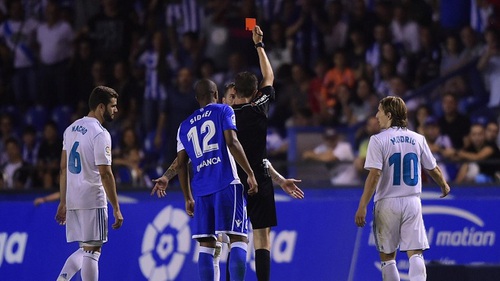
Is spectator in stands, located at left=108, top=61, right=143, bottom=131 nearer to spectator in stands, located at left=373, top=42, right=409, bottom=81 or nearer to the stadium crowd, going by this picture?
the stadium crowd

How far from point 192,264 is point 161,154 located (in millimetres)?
5043

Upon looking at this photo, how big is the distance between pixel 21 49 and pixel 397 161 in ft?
38.0

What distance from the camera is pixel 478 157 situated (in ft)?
51.2

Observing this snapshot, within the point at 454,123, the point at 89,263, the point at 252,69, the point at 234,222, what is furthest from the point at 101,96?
the point at 252,69

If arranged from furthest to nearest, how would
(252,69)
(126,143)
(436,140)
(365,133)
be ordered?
(252,69)
(126,143)
(365,133)
(436,140)

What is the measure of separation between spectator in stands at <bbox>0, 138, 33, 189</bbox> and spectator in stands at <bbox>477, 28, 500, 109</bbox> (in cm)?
656

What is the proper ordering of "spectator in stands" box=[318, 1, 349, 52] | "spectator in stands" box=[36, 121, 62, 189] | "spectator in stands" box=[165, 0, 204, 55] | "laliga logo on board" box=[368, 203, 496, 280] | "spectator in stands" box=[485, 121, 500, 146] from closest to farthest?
1. "laliga logo on board" box=[368, 203, 496, 280]
2. "spectator in stands" box=[485, 121, 500, 146]
3. "spectator in stands" box=[36, 121, 62, 189]
4. "spectator in stands" box=[318, 1, 349, 52]
5. "spectator in stands" box=[165, 0, 204, 55]

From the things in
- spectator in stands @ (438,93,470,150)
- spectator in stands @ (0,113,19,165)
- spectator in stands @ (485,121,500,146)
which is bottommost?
spectator in stands @ (485,121,500,146)

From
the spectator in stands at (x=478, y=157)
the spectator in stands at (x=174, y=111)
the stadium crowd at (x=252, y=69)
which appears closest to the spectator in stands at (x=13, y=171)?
the stadium crowd at (x=252, y=69)

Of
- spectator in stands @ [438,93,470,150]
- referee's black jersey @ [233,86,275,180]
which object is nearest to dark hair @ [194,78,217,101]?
referee's black jersey @ [233,86,275,180]

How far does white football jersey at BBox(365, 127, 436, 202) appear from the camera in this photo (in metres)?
11.1

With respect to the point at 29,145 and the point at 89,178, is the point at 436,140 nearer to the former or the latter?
the point at 89,178

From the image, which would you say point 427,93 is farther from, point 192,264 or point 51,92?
point 51,92

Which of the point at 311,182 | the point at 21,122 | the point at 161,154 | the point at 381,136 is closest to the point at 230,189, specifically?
the point at 381,136
